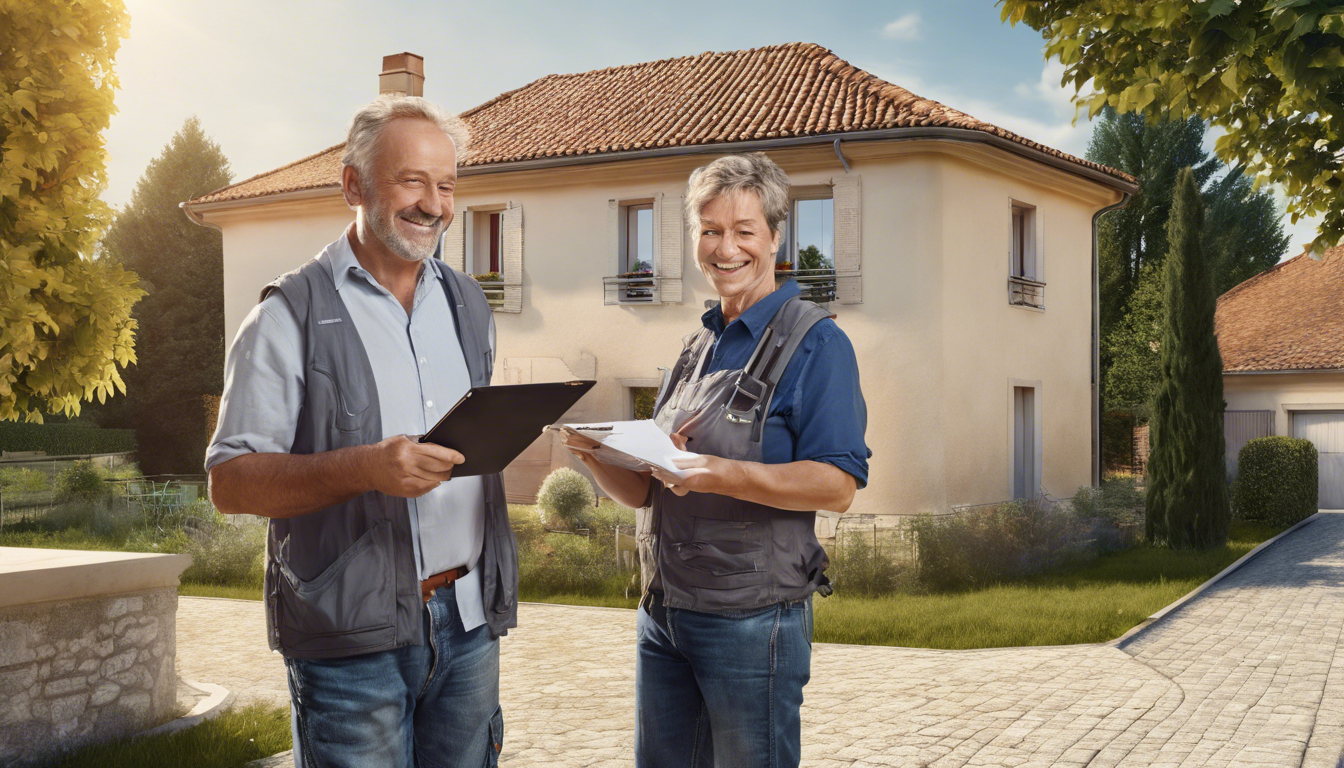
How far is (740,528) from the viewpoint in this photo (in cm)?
272

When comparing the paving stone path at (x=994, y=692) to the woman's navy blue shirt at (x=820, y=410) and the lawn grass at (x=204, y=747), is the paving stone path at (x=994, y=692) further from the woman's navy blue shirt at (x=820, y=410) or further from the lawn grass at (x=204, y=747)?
the woman's navy blue shirt at (x=820, y=410)

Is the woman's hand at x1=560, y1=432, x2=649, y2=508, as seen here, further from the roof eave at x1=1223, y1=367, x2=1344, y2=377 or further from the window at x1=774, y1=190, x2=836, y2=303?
the roof eave at x1=1223, y1=367, x2=1344, y2=377

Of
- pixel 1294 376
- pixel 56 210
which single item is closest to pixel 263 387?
pixel 56 210

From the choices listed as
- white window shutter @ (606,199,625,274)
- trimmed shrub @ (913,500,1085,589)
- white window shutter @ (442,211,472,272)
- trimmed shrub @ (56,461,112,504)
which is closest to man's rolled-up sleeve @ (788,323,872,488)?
trimmed shrub @ (913,500,1085,589)

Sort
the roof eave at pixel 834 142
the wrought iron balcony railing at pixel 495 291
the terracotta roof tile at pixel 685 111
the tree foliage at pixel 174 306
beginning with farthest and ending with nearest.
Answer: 1. the tree foliage at pixel 174 306
2. the wrought iron balcony railing at pixel 495 291
3. the terracotta roof tile at pixel 685 111
4. the roof eave at pixel 834 142

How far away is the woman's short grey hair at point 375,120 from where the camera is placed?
8.59 ft

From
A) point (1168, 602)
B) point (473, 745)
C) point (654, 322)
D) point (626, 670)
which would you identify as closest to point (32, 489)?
point (654, 322)

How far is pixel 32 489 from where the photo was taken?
880 inches

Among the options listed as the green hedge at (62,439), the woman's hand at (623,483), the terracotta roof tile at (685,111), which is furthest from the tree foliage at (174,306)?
the woman's hand at (623,483)

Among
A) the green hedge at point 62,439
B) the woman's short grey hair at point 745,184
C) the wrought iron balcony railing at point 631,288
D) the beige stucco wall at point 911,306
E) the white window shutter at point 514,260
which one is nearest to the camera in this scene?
the woman's short grey hair at point 745,184

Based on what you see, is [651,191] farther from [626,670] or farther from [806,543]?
[806,543]

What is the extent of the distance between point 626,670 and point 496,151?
42.4 feet

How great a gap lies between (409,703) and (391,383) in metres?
0.75

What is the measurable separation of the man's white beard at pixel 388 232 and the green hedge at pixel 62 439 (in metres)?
30.8
